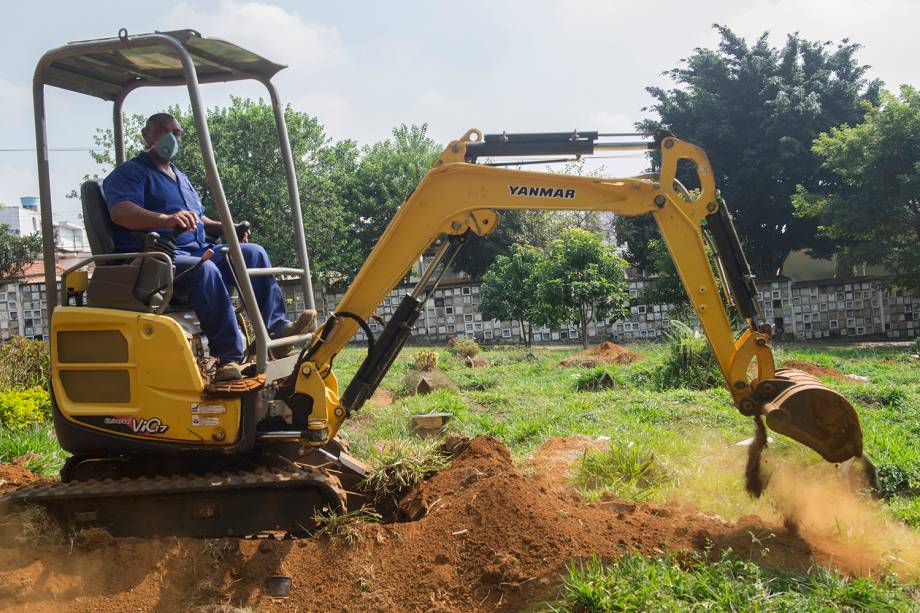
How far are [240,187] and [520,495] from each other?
21.5m

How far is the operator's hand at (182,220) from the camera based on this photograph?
16.0 feet

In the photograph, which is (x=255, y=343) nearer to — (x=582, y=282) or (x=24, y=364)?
(x=24, y=364)

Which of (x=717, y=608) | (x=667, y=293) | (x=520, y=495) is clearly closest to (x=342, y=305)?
(x=520, y=495)

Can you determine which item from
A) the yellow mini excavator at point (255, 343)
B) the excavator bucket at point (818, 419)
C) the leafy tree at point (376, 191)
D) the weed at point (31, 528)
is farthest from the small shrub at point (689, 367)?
the leafy tree at point (376, 191)

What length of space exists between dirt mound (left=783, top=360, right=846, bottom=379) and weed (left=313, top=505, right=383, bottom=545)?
8.21 metres

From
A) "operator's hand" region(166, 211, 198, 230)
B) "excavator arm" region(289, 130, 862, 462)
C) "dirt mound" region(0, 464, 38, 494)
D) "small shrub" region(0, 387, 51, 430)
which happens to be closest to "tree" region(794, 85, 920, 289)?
"excavator arm" region(289, 130, 862, 462)

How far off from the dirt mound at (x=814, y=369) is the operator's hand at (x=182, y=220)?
8.97 metres

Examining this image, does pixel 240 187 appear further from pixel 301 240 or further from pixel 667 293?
pixel 301 240

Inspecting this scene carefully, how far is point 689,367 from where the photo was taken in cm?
1120

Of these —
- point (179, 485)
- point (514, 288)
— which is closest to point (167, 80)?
point (179, 485)

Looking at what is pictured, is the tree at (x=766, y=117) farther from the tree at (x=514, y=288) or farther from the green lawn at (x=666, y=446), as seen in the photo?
the green lawn at (x=666, y=446)

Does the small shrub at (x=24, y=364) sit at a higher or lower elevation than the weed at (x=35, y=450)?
higher

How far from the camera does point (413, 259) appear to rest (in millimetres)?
5031

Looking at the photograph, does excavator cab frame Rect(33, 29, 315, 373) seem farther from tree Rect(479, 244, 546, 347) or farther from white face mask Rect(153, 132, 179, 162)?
tree Rect(479, 244, 546, 347)
